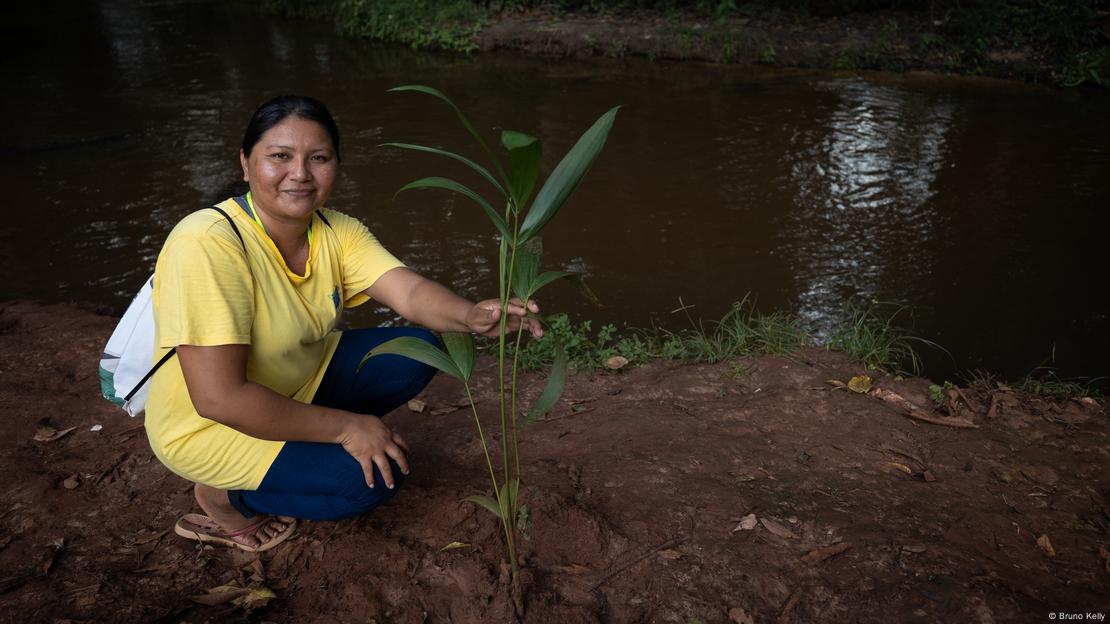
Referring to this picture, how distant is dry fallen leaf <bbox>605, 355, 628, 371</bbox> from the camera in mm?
3186

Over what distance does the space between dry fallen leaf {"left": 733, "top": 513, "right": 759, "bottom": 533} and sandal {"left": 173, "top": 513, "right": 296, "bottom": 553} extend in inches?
45.7

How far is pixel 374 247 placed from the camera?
2.13m

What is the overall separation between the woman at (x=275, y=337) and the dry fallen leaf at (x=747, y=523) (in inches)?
29.4

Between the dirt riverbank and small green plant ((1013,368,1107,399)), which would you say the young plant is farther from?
the dirt riverbank

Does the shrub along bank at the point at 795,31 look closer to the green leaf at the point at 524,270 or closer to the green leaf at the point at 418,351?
the green leaf at the point at 524,270

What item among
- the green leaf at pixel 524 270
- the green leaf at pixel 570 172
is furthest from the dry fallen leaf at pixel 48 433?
the green leaf at pixel 570 172

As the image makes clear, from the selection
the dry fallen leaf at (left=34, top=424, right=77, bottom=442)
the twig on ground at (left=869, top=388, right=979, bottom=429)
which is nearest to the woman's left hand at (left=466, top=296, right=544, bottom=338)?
the twig on ground at (left=869, top=388, right=979, bottom=429)

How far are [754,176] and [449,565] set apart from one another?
4580 millimetres

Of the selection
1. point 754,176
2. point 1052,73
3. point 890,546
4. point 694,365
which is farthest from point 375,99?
point 890,546

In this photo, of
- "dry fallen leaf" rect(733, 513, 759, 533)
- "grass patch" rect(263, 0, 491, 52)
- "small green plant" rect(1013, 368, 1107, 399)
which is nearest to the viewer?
"dry fallen leaf" rect(733, 513, 759, 533)

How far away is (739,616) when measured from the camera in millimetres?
1811

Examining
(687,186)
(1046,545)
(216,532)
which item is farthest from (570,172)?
(687,186)

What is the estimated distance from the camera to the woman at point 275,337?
165cm

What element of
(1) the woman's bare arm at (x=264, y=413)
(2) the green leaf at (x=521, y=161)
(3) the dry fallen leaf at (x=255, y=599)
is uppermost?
(2) the green leaf at (x=521, y=161)
